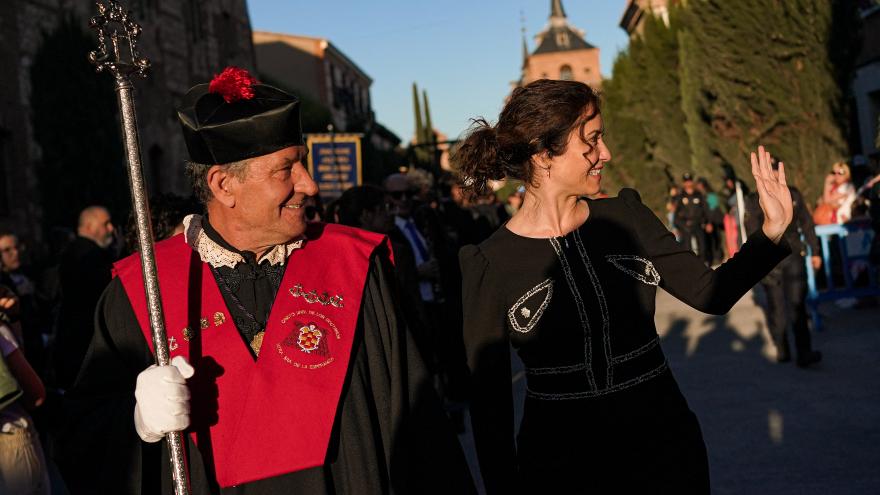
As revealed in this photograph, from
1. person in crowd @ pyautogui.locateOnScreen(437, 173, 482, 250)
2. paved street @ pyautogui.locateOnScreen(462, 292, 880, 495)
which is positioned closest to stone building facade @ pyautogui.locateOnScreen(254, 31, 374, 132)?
person in crowd @ pyautogui.locateOnScreen(437, 173, 482, 250)

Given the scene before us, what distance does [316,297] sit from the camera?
3113mm

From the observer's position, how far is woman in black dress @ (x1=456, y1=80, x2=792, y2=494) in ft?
11.6

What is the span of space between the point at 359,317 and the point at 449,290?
6.68m

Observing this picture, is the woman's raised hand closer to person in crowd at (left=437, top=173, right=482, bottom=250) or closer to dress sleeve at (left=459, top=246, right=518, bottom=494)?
dress sleeve at (left=459, top=246, right=518, bottom=494)

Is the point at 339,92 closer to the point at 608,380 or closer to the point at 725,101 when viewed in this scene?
the point at 725,101

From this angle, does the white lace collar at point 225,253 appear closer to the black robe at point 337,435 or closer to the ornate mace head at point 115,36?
the black robe at point 337,435

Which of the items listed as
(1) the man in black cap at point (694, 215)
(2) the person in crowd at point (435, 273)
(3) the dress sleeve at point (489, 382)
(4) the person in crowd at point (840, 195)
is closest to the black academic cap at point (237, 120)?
(3) the dress sleeve at point (489, 382)

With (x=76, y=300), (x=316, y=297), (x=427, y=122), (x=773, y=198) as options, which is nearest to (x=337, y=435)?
(x=316, y=297)

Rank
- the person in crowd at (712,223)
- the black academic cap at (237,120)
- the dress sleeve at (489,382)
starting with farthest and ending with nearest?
1. the person in crowd at (712,223)
2. the dress sleeve at (489,382)
3. the black academic cap at (237,120)

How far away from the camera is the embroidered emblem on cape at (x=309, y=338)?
9.97 feet

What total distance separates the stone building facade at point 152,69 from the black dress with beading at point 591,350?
6.70m

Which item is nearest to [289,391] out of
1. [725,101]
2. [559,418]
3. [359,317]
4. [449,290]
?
[359,317]

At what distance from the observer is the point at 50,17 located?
21.0 meters

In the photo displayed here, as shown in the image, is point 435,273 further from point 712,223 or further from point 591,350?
point 712,223
